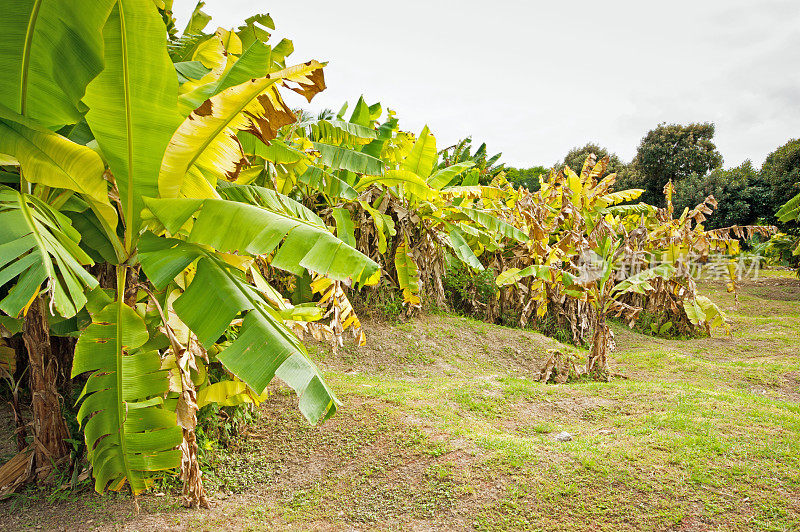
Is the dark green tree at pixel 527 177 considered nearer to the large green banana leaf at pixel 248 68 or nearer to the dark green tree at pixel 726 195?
the dark green tree at pixel 726 195

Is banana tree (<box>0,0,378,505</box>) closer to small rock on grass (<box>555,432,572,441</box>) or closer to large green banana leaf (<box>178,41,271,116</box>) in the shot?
large green banana leaf (<box>178,41,271,116</box>)

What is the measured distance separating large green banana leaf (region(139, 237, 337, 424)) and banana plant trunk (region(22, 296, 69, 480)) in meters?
1.16

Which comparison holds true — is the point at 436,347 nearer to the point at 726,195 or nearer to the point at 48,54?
the point at 48,54

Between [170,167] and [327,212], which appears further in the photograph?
[327,212]

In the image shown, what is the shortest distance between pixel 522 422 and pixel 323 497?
2078 millimetres

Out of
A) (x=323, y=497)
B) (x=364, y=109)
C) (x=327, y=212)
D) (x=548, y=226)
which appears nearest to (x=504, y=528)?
(x=323, y=497)

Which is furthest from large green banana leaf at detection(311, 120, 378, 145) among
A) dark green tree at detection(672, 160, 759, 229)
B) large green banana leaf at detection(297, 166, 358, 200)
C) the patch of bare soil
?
dark green tree at detection(672, 160, 759, 229)

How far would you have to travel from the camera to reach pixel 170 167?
2.49m

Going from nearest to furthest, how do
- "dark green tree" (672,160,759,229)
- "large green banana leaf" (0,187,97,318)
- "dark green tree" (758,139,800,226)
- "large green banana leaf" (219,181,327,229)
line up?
"large green banana leaf" (0,187,97,318)
"large green banana leaf" (219,181,327,229)
"dark green tree" (758,139,800,226)
"dark green tree" (672,160,759,229)

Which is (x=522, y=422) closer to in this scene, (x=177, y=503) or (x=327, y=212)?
(x=177, y=503)

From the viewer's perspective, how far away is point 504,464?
3.40 m

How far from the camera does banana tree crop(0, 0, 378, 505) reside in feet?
7.07

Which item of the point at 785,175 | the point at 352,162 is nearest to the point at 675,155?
the point at 785,175

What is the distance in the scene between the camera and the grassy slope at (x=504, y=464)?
290 cm
